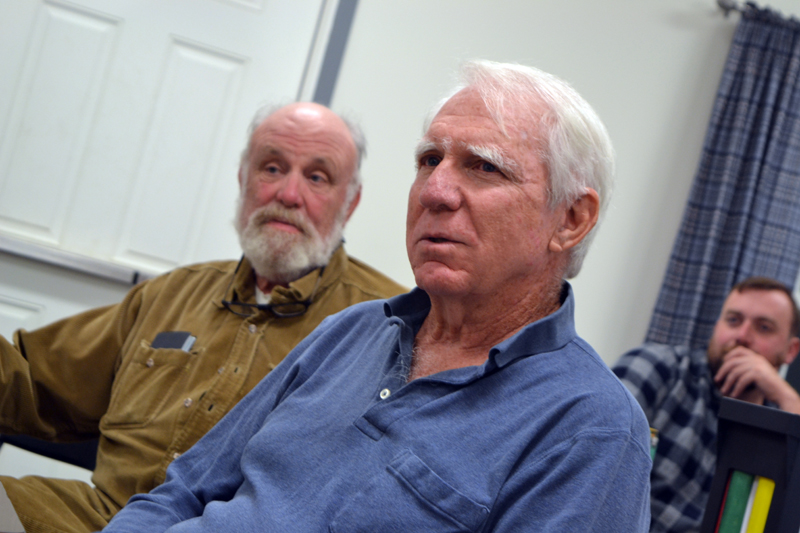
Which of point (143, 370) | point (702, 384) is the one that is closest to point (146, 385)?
point (143, 370)

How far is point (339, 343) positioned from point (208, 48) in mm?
1702

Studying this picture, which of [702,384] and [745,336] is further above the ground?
[745,336]

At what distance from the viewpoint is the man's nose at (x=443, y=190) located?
1.06 metres

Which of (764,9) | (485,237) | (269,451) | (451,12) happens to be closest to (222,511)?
(269,451)

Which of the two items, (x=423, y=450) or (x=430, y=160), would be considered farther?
(x=430, y=160)

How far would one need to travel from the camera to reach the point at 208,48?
2.53 metres

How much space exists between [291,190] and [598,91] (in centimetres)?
168

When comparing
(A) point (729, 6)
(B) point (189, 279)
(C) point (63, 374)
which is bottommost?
(C) point (63, 374)

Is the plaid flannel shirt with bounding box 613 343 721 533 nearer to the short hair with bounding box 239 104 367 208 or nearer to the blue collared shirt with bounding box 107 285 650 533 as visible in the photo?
the short hair with bounding box 239 104 367 208

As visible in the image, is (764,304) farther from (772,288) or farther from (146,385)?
(146,385)

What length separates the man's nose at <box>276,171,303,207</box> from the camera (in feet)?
5.91

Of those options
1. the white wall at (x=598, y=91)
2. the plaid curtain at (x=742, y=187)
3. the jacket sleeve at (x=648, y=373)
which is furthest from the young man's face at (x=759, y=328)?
the white wall at (x=598, y=91)

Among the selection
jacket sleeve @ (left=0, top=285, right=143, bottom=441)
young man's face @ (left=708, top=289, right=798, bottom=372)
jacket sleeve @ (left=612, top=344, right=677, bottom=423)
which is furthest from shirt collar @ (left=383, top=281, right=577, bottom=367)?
young man's face @ (left=708, top=289, right=798, bottom=372)

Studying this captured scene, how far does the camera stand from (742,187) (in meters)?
2.95
